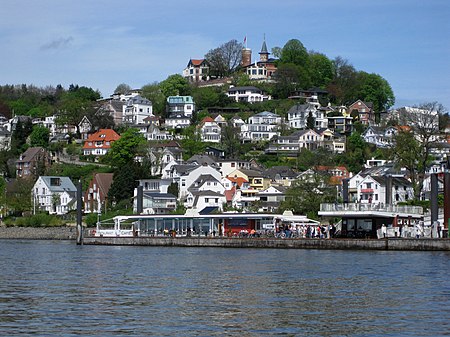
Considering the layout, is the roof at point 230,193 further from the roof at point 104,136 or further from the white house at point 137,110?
the white house at point 137,110

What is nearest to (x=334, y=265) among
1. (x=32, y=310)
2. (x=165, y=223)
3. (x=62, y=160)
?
(x=32, y=310)

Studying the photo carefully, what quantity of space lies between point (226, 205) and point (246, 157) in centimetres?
3069

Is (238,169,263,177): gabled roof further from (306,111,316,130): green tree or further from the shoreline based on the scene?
the shoreline

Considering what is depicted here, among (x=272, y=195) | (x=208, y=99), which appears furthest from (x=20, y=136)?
(x=272, y=195)

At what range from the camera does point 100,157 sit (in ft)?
478

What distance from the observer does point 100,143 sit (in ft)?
493

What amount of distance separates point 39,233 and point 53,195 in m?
18.4

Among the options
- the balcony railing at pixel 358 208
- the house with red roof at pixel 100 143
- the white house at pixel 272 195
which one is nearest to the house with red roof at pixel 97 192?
the white house at pixel 272 195

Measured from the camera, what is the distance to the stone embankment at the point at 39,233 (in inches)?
3989

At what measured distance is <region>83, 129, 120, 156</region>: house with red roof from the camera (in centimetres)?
14950

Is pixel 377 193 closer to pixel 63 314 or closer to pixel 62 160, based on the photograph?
pixel 62 160

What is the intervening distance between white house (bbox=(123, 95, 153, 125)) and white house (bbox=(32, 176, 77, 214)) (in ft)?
152

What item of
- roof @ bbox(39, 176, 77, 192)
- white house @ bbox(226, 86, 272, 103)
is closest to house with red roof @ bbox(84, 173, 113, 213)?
roof @ bbox(39, 176, 77, 192)

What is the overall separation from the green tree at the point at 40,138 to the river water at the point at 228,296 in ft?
314
